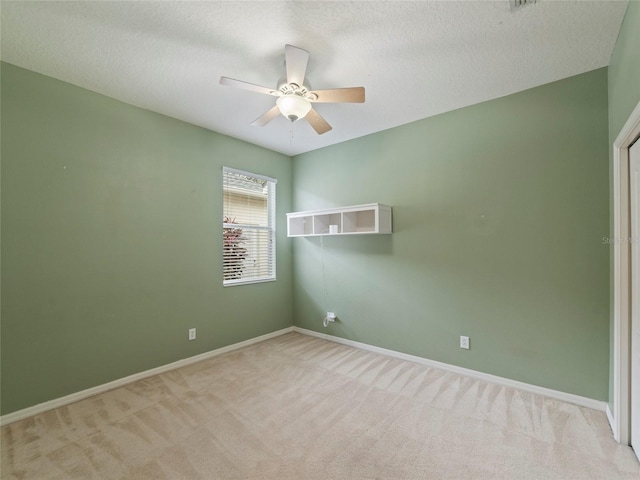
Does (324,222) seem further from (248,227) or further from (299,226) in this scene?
(248,227)

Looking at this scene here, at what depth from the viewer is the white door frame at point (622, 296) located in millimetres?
1909

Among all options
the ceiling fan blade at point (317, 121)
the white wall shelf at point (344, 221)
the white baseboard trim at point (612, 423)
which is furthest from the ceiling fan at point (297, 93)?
the white baseboard trim at point (612, 423)

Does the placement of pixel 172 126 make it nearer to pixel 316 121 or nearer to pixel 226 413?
pixel 316 121

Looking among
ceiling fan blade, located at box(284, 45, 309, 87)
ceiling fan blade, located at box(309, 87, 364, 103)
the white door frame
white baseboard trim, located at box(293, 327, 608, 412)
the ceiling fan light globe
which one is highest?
ceiling fan blade, located at box(284, 45, 309, 87)

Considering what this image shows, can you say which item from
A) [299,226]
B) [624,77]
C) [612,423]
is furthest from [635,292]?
[299,226]

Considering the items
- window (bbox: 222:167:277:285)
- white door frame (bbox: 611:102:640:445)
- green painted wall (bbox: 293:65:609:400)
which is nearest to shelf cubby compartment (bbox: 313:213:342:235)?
green painted wall (bbox: 293:65:609:400)

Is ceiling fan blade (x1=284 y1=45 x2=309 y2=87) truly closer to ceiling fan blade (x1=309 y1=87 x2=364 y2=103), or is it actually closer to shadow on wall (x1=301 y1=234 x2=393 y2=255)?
ceiling fan blade (x1=309 y1=87 x2=364 y2=103)

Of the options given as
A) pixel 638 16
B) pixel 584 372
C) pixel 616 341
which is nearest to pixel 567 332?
pixel 584 372

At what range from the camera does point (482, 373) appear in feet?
9.33

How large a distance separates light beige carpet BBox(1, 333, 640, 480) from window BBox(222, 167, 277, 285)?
1408 mm

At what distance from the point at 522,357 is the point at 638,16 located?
252cm

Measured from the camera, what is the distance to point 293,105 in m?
2.11

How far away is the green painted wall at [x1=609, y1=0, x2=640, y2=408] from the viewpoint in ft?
5.19

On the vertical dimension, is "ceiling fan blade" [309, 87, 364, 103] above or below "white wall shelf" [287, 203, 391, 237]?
above
